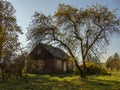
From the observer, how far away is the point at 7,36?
3944 centimetres

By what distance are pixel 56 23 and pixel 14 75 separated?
10141mm

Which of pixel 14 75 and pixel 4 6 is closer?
pixel 14 75

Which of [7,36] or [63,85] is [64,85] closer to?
[63,85]

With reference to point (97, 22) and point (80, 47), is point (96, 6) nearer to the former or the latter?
point (97, 22)

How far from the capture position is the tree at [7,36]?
35884 mm

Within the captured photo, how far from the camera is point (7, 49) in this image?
3750 cm

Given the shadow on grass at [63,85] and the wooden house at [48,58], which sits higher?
the wooden house at [48,58]

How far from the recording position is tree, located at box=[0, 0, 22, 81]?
35884 millimetres

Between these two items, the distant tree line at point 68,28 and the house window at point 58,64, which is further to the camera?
the house window at point 58,64

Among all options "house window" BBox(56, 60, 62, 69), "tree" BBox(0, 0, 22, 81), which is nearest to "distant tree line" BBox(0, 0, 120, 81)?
"tree" BBox(0, 0, 22, 81)

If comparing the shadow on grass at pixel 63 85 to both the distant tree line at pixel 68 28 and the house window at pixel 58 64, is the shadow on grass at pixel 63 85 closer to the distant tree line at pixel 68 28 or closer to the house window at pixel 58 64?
the distant tree line at pixel 68 28

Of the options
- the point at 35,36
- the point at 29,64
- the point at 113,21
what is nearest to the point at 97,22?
the point at 113,21

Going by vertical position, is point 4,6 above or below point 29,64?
above

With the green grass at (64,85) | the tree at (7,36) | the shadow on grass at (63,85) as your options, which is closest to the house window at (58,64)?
the tree at (7,36)
